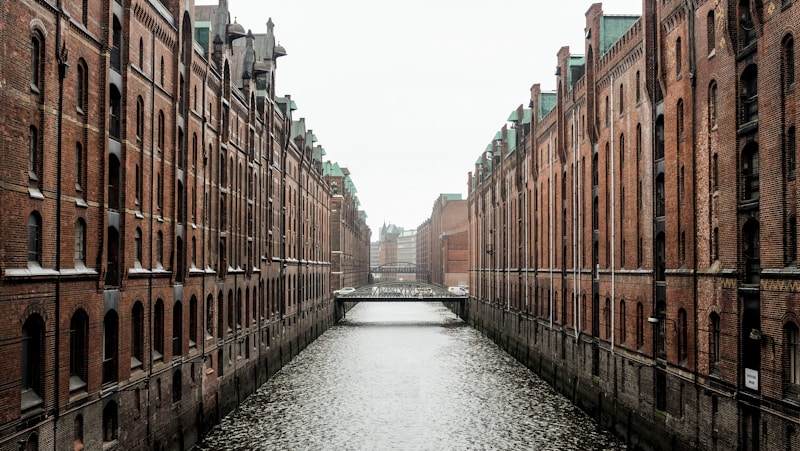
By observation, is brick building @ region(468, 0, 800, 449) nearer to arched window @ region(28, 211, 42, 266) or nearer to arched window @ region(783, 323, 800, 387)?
arched window @ region(783, 323, 800, 387)

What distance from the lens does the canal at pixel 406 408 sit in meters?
27.7

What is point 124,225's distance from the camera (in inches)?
824

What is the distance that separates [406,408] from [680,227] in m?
17.0

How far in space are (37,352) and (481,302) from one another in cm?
6101

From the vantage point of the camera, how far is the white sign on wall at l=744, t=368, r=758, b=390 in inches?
698

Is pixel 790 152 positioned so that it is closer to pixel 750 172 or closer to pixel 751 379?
pixel 750 172

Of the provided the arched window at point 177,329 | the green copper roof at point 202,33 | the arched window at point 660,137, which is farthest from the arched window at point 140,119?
the arched window at point 660,137

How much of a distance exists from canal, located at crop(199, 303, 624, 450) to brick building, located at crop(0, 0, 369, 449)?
8.37ft

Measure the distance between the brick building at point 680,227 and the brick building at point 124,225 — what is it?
1603cm

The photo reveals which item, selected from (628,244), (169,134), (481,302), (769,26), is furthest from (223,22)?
(481,302)

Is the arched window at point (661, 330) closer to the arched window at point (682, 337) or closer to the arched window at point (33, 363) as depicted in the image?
the arched window at point (682, 337)

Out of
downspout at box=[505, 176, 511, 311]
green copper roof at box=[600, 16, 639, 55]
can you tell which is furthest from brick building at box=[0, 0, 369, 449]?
downspout at box=[505, 176, 511, 311]

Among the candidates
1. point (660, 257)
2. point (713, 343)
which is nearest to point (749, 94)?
point (713, 343)

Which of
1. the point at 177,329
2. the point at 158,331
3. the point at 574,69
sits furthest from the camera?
the point at 574,69
